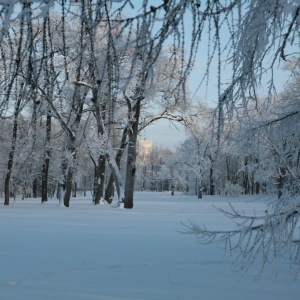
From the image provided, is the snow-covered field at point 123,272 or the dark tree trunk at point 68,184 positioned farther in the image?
the dark tree trunk at point 68,184

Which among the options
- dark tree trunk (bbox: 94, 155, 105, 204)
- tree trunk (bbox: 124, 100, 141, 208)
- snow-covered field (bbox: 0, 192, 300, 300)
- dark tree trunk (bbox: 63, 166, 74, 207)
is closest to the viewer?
snow-covered field (bbox: 0, 192, 300, 300)

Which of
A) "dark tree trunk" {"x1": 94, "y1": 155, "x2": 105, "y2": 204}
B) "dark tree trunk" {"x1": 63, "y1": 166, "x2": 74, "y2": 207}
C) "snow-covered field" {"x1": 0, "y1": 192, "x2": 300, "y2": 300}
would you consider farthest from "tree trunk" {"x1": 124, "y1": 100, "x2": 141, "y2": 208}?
"snow-covered field" {"x1": 0, "y1": 192, "x2": 300, "y2": 300}

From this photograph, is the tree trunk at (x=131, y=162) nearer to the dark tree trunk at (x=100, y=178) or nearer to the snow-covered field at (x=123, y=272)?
the dark tree trunk at (x=100, y=178)

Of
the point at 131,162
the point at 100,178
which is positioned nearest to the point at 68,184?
the point at 100,178

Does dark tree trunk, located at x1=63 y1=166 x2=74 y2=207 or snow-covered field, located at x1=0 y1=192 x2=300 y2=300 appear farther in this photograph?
dark tree trunk, located at x1=63 y1=166 x2=74 y2=207

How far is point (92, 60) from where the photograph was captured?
5.24ft

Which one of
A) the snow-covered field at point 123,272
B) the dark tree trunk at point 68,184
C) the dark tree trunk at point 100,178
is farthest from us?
the dark tree trunk at point 100,178

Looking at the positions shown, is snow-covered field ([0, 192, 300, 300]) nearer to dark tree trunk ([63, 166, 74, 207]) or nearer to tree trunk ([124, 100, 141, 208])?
tree trunk ([124, 100, 141, 208])

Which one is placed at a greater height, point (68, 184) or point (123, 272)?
point (68, 184)

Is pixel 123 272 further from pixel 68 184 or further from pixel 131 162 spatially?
pixel 68 184

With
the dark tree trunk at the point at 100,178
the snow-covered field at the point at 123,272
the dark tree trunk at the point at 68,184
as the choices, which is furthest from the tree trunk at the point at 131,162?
the snow-covered field at the point at 123,272

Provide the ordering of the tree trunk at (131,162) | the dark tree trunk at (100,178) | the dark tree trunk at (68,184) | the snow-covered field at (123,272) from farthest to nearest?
the dark tree trunk at (100,178) < the dark tree trunk at (68,184) < the tree trunk at (131,162) < the snow-covered field at (123,272)

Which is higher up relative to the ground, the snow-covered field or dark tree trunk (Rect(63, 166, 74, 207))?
dark tree trunk (Rect(63, 166, 74, 207))

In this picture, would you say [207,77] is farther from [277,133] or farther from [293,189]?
[277,133]
